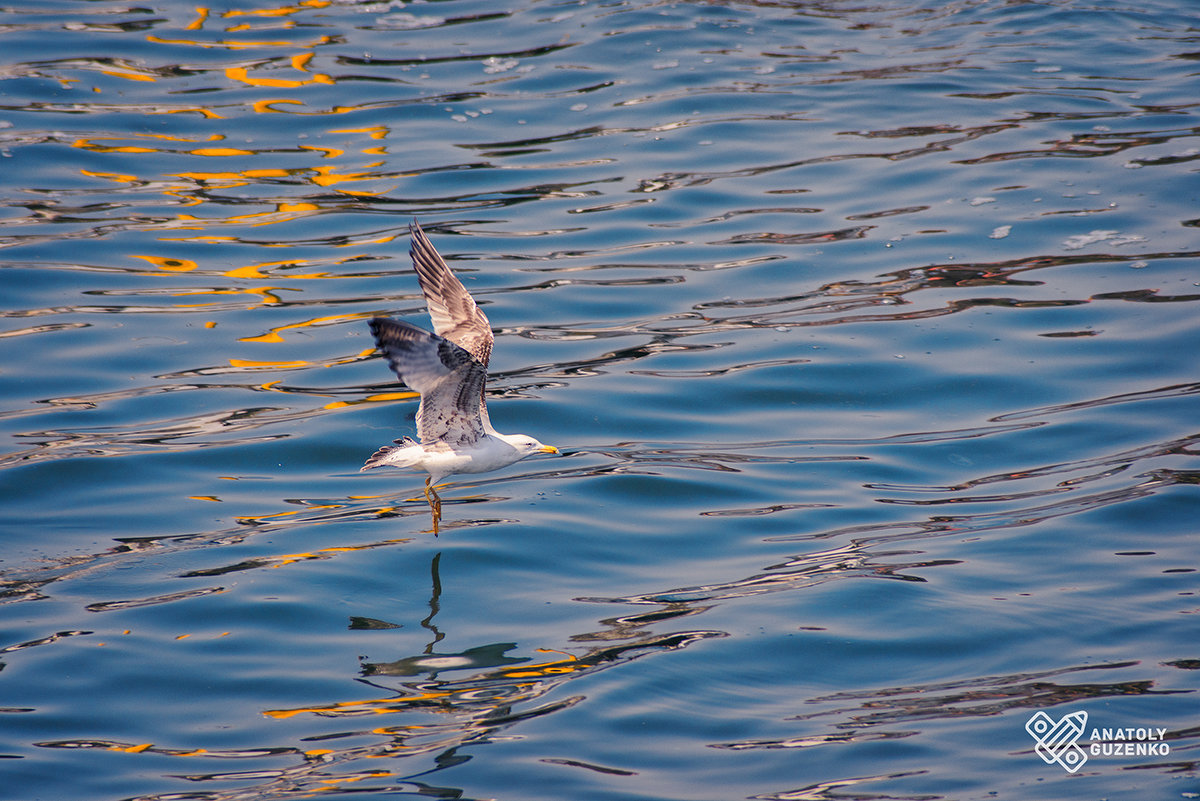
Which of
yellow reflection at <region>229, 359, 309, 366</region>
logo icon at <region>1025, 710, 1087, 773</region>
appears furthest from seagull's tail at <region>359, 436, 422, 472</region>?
logo icon at <region>1025, 710, 1087, 773</region>

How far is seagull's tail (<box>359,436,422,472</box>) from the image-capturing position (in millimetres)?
6939

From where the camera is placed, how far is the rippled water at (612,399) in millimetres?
6133

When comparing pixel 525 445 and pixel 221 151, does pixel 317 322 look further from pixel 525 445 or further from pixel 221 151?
pixel 221 151

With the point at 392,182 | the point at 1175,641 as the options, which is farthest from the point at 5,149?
the point at 1175,641

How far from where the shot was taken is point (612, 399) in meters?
9.79

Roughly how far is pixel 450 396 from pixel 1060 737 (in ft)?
13.0

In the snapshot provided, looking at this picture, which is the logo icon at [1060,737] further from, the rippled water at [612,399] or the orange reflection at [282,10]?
the orange reflection at [282,10]

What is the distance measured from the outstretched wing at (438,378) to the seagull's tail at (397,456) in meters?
0.11

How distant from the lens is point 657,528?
8250 millimetres

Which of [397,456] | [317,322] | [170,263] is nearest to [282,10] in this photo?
[170,263]

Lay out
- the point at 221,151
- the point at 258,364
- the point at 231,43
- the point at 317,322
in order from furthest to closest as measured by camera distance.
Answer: the point at 231,43
the point at 221,151
the point at 317,322
the point at 258,364

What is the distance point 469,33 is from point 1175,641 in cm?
1345

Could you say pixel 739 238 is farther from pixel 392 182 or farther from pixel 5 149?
pixel 5 149

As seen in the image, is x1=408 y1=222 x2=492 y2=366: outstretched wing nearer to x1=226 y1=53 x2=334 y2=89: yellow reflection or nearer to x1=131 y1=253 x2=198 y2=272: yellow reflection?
Result: x1=131 y1=253 x2=198 y2=272: yellow reflection
